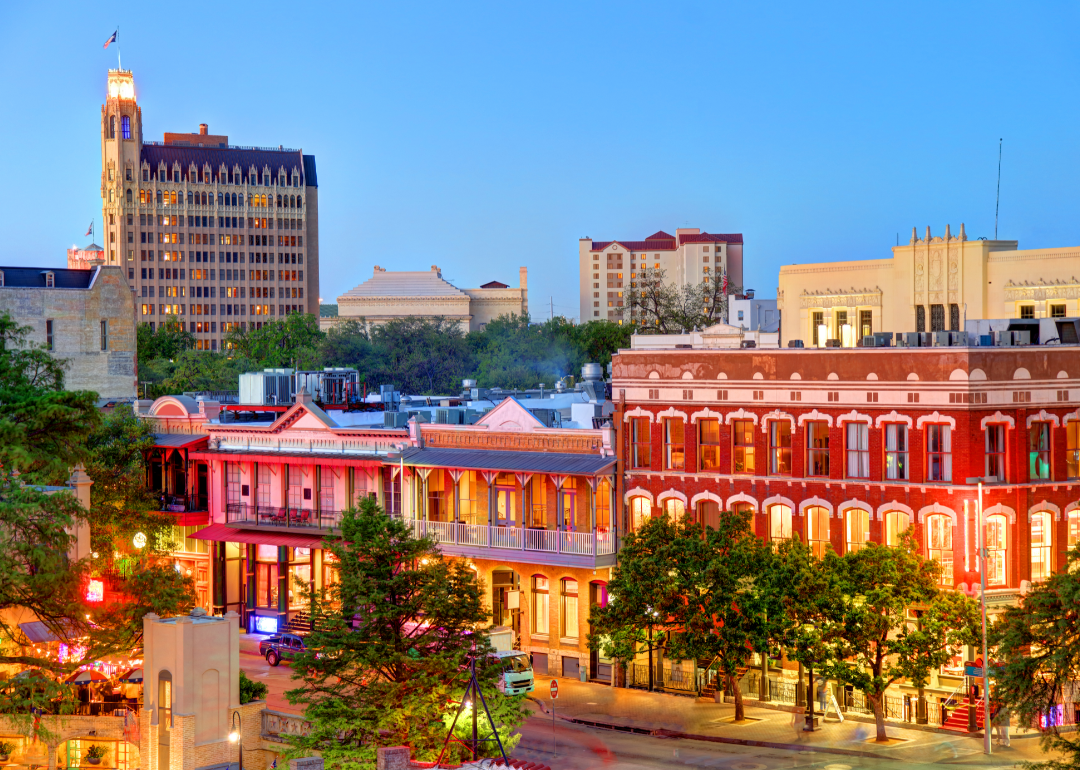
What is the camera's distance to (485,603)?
2344 inches

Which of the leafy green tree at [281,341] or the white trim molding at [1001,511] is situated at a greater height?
the leafy green tree at [281,341]

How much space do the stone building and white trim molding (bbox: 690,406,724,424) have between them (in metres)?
57.6

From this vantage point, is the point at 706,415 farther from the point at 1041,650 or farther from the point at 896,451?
the point at 1041,650

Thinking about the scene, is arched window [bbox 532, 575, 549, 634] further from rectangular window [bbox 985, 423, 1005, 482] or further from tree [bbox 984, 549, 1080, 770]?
tree [bbox 984, 549, 1080, 770]

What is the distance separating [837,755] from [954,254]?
1082 inches

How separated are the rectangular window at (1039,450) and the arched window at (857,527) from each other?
5520 millimetres

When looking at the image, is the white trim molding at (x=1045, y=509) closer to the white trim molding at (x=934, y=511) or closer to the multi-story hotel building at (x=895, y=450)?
the multi-story hotel building at (x=895, y=450)

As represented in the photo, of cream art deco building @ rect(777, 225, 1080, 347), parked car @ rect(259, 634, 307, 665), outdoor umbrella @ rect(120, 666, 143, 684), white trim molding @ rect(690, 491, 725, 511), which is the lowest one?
parked car @ rect(259, 634, 307, 665)

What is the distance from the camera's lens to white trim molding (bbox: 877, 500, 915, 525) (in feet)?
164

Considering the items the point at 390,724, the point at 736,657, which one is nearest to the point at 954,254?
the point at 736,657

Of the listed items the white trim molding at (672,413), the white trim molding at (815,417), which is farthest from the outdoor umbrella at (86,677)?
the white trim molding at (815,417)

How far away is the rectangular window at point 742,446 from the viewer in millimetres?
54625

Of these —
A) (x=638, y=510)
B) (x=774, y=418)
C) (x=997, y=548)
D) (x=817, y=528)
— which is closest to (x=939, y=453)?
(x=997, y=548)

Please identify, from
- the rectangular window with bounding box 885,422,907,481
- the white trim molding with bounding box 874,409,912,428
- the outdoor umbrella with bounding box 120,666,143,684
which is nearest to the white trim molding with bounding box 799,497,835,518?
the rectangular window with bounding box 885,422,907,481
